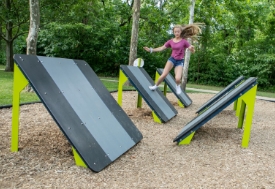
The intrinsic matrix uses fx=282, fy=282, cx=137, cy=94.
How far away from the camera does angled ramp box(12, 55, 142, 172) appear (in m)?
2.74

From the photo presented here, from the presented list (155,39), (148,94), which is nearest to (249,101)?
(148,94)

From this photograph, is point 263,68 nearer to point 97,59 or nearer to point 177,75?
point 97,59

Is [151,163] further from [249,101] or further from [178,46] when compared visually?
[178,46]

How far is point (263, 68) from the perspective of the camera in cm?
1855

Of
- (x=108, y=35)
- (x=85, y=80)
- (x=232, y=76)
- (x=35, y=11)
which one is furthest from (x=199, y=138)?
(x=232, y=76)

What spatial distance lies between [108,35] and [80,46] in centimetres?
198

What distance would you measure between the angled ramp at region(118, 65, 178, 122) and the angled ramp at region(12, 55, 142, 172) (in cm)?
136

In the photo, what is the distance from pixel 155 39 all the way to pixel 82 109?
16942mm

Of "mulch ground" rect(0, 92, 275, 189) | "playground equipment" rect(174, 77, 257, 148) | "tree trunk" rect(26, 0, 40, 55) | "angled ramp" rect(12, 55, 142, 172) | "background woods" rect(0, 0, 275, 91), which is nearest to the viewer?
"mulch ground" rect(0, 92, 275, 189)

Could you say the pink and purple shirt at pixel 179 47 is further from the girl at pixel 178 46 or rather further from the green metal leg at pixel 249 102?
the green metal leg at pixel 249 102

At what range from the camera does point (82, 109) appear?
3150 mm

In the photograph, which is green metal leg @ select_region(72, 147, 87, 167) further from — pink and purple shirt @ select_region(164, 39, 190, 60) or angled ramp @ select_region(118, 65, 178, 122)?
pink and purple shirt @ select_region(164, 39, 190, 60)

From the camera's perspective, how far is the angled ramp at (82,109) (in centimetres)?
274

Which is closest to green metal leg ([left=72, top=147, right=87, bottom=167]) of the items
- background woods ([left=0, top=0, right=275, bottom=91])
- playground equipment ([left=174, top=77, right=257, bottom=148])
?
playground equipment ([left=174, top=77, right=257, bottom=148])
